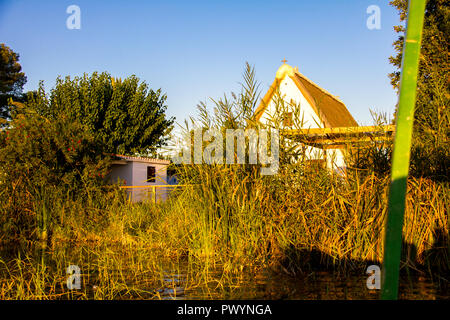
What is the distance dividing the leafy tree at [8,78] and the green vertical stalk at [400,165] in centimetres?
3891

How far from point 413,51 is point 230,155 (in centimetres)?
463

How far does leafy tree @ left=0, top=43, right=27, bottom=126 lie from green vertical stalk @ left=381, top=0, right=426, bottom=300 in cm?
3891

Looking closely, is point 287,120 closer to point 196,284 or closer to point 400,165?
point 196,284

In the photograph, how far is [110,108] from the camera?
29188mm

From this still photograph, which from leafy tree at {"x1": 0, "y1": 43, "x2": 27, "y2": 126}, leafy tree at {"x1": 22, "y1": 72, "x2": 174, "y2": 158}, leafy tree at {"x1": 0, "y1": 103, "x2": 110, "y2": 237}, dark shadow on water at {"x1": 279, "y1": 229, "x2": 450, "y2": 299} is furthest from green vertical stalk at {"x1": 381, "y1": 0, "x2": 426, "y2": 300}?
leafy tree at {"x1": 0, "y1": 43, "x2": 27, "y2": 126}

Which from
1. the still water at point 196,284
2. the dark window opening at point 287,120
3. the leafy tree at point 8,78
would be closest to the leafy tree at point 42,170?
the still water at point 196,284

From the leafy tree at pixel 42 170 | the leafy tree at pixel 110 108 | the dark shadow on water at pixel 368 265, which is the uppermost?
the leafy tree at pixel 110 108

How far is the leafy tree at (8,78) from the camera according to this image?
3500cm

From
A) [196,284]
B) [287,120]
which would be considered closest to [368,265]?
[196,284]

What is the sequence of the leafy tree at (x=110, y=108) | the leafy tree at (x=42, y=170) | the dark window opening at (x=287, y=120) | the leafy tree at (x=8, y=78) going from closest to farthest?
the dark window opening at (x=287, y=120) → the leafy tree at (x=42, y=170) → the leafy tree at (x=110, y=108) → the leafy tree at (x=8, y=78)

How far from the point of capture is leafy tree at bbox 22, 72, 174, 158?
2844 centimetres

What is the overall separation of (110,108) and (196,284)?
26.4 meters

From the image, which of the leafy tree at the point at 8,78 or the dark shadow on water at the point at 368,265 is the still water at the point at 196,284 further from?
the leafy tree at the point at 8,78
